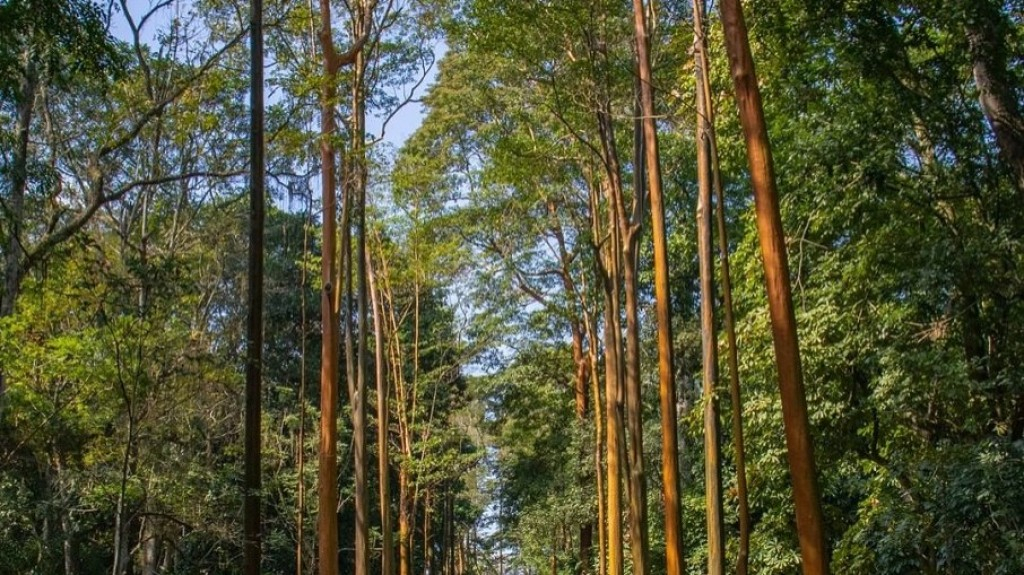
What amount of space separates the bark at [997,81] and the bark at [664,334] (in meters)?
3.61

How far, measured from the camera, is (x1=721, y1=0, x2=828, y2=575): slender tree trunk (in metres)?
5.43

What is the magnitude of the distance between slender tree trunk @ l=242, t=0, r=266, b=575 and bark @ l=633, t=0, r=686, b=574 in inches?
202

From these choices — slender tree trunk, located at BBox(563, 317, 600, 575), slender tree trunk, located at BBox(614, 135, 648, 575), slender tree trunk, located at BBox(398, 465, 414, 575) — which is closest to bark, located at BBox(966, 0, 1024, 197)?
slender tree trunk, located at BBox(614, 135, 648, 575)

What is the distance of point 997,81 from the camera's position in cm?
762

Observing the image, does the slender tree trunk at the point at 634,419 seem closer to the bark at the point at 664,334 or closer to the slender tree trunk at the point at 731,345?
the bark at the point at 664,334

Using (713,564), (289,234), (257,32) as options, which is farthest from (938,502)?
(289,234)

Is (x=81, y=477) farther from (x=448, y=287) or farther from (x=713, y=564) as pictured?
(x=448, y=287)

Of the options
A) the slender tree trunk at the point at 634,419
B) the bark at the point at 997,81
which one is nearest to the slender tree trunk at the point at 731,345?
the slender tree trunk at the point at 634,419

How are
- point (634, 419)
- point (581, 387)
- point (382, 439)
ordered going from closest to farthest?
point (634, 419), point (382, 439), point (581, 387)

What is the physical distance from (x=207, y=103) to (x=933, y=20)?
27.3 ft

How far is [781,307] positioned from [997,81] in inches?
146

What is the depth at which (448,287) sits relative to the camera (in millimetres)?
22234

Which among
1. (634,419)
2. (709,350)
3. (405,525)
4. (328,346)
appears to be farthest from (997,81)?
(405,525)

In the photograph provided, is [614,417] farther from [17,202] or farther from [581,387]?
[17,202]
